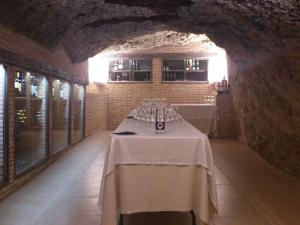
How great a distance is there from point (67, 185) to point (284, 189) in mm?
3129

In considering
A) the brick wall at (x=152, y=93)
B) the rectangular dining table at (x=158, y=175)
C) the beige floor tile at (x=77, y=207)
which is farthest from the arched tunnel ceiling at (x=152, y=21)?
the brick wall at (x=152, y=93)

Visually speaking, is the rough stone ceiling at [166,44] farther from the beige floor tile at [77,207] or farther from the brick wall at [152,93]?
the beige floor tile at [77,207]

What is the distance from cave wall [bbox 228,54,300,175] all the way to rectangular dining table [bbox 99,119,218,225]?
2.65 m

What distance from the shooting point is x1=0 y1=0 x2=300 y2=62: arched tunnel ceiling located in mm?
4248

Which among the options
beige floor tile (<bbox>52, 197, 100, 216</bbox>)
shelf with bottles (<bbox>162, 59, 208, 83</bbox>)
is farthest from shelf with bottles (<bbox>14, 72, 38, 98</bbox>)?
shelf with bottles (<bbox>162, 59, 208, 83</bbox>)

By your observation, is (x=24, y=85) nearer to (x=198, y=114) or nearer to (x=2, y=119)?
(x=2, y=119)

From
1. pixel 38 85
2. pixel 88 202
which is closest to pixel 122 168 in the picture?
pixel 88 202

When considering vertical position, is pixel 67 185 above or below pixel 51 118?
below

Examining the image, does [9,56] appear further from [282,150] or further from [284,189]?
[282,150]

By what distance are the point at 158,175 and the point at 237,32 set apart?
3.57m

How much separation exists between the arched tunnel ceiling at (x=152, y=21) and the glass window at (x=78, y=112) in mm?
1378

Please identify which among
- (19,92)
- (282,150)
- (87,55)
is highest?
(87,55)

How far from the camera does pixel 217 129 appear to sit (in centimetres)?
1073

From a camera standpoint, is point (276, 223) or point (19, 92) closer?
point (276, 223)
